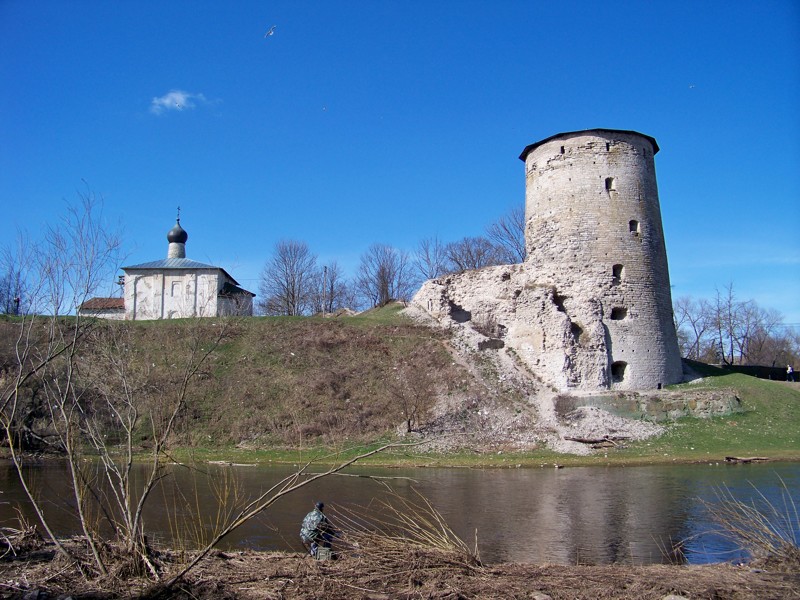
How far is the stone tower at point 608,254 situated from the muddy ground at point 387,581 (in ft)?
69.3

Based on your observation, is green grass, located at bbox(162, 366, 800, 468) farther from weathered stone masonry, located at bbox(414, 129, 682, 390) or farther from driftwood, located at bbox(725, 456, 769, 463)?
weathered stone masonry, located at bbox(414, 129, 682, 390)

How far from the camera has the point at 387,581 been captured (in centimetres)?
582

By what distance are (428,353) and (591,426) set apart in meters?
8.01

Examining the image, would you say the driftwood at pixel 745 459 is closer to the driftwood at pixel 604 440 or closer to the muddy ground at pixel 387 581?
the driftwood at pixel 604 440

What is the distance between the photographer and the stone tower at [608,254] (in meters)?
27.2

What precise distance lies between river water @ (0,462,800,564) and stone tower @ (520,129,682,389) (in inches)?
354

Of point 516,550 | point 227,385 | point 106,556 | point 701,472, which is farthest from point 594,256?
point 106,556

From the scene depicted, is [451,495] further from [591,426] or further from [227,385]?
[227,385]

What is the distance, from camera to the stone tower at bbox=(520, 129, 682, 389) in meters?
27.2

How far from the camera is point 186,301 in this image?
4022 centimetres

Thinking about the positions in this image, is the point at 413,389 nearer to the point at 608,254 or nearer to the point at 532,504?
the point at 608,254

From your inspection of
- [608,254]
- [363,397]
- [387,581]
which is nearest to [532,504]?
[387,581]

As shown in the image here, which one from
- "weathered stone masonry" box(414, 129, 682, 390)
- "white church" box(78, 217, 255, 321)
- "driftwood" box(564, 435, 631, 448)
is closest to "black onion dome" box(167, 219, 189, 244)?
"white church" box(78, 217, 255, 321)

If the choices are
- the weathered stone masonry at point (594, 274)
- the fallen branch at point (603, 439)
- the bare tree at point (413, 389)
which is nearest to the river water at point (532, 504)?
the fallen branch at point (603, 439)
